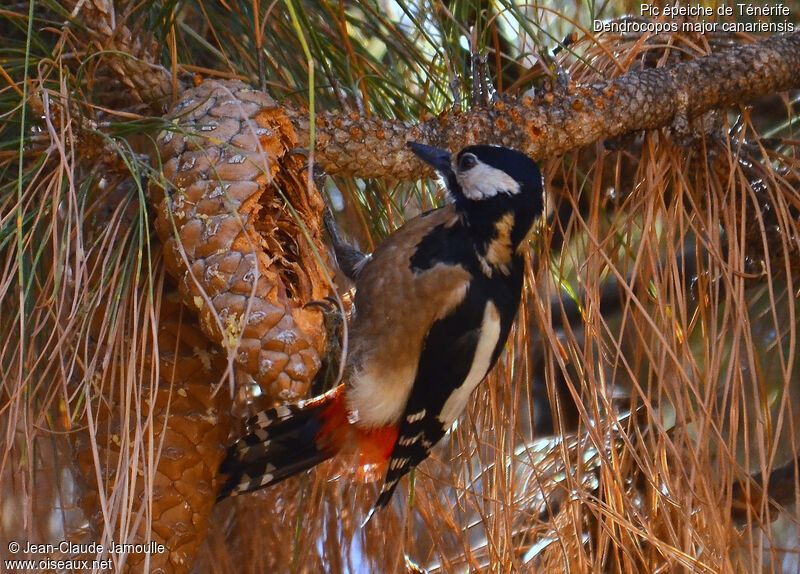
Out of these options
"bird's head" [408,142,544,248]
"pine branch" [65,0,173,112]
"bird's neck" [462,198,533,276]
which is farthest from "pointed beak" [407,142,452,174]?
"pine branch" [65,0,173,112]

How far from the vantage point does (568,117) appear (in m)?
1.32

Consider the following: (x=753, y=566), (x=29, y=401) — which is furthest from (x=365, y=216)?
(x=753, y=566)

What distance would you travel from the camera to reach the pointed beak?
4.23ft

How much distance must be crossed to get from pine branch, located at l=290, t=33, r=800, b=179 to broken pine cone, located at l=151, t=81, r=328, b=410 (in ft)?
0.44

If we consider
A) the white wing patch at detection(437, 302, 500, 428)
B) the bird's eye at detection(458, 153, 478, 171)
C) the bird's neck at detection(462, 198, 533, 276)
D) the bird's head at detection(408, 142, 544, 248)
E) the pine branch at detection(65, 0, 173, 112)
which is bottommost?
the white wing patch at detection(437, 302, 500, 428)

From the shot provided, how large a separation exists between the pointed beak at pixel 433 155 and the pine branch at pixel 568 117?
0.04 feet

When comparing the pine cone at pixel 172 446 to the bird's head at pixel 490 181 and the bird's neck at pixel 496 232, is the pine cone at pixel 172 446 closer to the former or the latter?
the bird's head at pixel 490 181

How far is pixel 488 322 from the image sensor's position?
4.99 feet

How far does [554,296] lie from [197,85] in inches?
40.6

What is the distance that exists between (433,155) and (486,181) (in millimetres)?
184

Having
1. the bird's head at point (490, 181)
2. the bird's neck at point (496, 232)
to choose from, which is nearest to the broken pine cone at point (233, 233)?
the bird's head at point (490, 181)

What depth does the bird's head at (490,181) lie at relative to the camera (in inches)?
52.5

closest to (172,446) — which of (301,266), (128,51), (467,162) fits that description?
(301,266)

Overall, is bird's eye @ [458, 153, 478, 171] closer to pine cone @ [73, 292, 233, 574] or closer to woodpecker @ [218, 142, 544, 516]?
woodpecker @ [218, 142, 544, 516]
